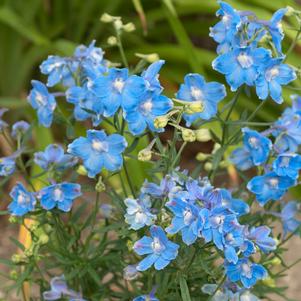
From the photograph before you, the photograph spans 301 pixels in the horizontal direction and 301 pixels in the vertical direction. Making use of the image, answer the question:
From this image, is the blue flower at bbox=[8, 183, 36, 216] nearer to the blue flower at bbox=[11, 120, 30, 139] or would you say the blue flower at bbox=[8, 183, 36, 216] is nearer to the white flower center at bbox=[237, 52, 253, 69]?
the blue flower at bbox=[11, 120, 30, 139]

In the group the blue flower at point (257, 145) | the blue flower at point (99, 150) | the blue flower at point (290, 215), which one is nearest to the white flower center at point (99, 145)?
the blue flower at point (99, 150)

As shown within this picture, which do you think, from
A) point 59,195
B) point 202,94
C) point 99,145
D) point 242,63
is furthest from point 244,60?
point 59,195

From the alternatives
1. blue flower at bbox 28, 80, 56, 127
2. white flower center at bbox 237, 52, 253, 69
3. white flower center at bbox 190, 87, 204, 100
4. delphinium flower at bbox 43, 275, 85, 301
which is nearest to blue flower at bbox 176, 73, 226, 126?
white flower center at bbox 190, 87, 204, 100

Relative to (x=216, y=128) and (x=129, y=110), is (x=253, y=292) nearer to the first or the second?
(x=129, y=110)

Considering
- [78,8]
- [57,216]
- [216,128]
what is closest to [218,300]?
[57,216]

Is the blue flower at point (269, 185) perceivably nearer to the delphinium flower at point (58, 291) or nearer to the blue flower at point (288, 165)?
the blue flower at point (288, 165)

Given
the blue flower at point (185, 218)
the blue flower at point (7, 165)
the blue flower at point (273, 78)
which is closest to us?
the blue flower at point (185, 218)

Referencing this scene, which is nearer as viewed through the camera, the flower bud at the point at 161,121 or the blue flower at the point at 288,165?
the flower bud at the point at 161,121
